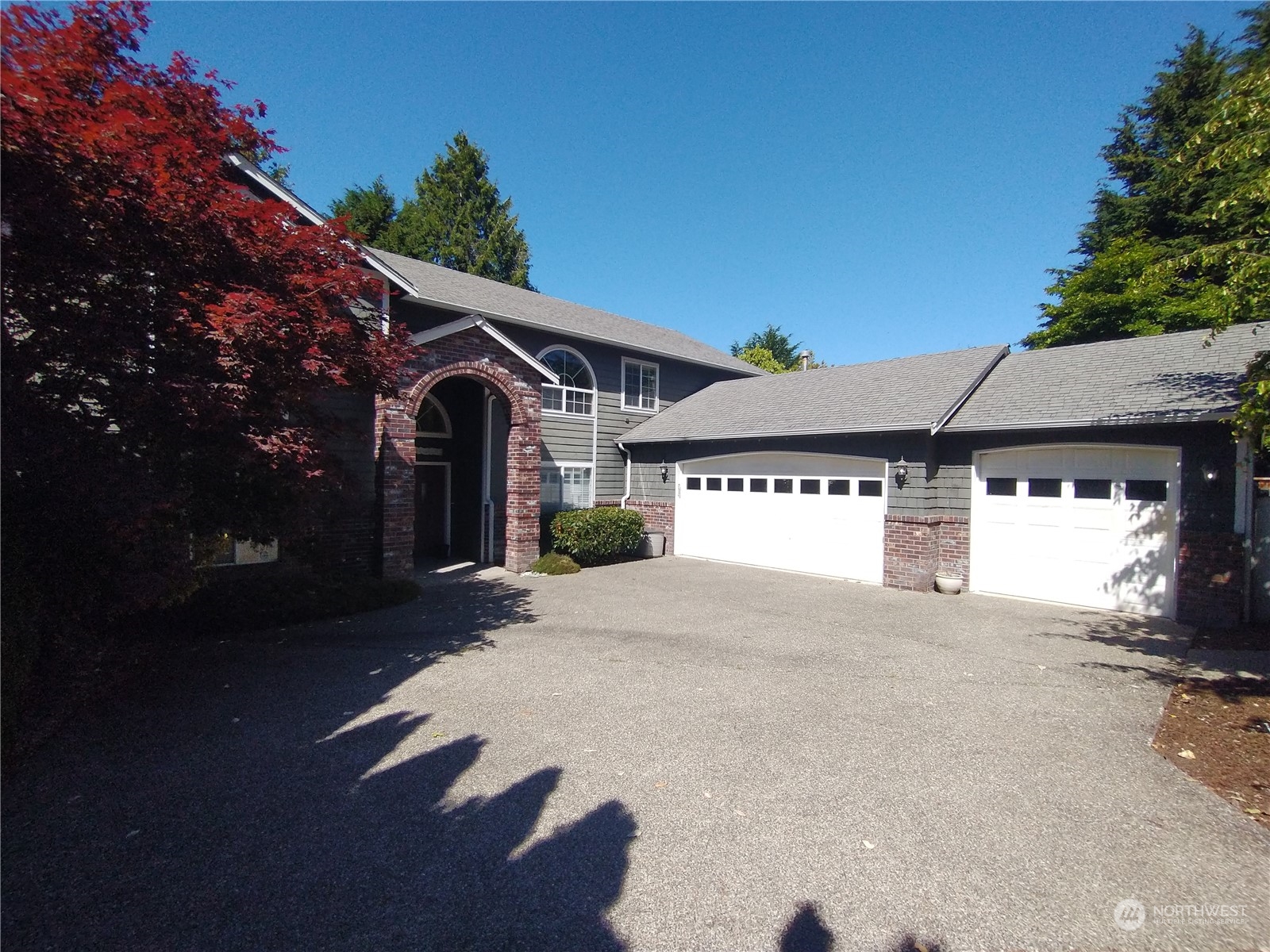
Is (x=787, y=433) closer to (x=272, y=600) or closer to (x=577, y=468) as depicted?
(x=577, y=468)

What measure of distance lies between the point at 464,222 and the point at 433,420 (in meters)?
25.2

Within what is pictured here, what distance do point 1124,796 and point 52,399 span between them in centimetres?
781

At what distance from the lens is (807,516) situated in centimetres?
1275

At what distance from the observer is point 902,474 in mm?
11023

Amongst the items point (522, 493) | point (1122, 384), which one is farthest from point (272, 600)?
point (1122, 384)

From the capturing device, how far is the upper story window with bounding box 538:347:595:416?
15.0 metres

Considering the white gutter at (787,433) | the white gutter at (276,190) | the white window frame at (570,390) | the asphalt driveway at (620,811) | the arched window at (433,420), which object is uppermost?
the white gutter at (276,190)

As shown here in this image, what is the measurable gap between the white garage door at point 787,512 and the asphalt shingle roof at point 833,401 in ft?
2.32

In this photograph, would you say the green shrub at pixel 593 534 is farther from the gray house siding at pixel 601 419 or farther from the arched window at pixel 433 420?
the arched window at pixel 433 420

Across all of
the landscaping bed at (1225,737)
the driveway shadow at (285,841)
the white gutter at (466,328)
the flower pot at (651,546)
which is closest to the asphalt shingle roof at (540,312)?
the white gutter at (466,328)

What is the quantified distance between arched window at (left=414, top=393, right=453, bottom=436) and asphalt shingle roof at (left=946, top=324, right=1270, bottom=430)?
34.5 ft

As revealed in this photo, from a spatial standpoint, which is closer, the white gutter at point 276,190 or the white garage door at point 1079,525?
the white gutter at point 276,190

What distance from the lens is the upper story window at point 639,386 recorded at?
1689cm

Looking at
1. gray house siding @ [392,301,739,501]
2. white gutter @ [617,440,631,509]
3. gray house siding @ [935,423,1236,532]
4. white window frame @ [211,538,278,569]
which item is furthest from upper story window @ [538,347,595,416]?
gray house siding @ [935,423,1236,532]
